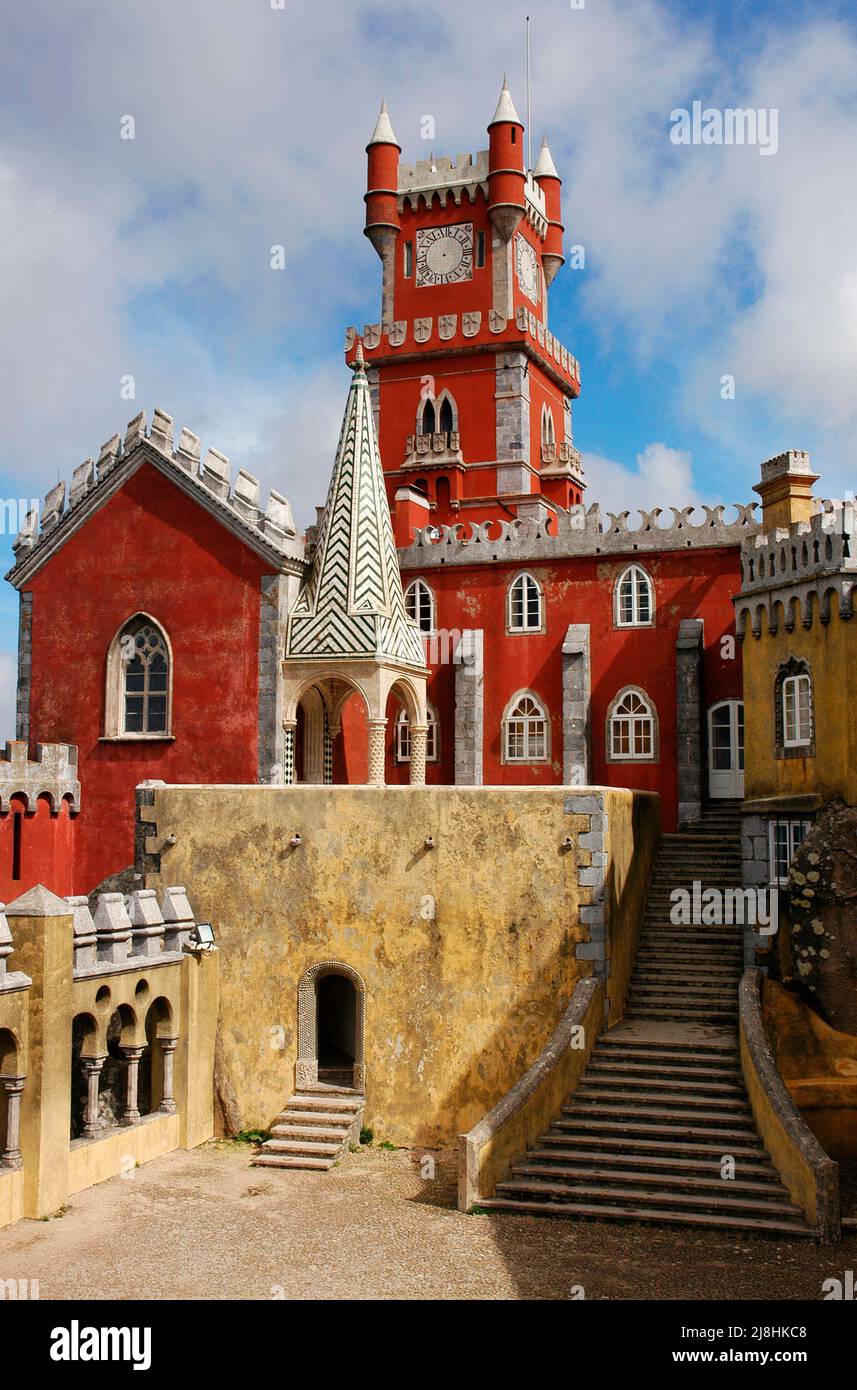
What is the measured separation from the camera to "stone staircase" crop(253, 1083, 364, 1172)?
17703mm

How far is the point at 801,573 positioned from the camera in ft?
65.4

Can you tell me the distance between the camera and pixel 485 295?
3609cm

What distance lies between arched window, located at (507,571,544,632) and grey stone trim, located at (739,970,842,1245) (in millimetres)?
12073

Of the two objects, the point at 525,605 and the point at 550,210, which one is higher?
the point at 550,210

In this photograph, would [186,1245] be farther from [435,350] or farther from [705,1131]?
[435,350]

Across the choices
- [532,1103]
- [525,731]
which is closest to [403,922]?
[532,1103]

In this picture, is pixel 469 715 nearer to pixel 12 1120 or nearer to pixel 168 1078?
pixel 168 1078

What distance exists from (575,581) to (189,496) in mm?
8454

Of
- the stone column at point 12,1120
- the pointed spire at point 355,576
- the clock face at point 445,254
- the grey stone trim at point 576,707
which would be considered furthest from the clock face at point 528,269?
the stone column at point 12,1120

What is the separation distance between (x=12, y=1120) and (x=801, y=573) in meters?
13.7

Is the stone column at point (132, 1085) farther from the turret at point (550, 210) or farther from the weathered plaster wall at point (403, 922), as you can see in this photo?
the turret at point (550, 210)

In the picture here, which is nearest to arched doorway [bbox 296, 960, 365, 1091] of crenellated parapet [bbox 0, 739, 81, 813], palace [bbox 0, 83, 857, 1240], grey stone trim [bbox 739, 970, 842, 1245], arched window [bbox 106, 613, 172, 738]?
palace [bbox 0, 83, 857, 1240]

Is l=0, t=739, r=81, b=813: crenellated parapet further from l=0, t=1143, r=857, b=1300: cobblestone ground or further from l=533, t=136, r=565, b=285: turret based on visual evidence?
l=533, t=136, r=565, b=285: turret

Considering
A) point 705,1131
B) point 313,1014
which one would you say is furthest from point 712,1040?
point 313,1014
